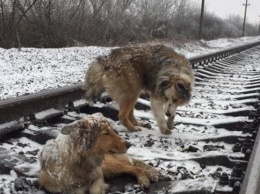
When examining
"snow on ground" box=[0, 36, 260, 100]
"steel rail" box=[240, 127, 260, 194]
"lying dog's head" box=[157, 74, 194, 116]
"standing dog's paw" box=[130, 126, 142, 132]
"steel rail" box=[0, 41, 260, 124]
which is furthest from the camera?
"snow on ground" box=[0, 36, 260, 100]

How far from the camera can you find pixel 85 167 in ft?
11.6

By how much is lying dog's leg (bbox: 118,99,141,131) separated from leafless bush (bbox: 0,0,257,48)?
11370 mm

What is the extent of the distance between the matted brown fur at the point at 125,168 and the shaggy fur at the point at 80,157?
24 centimetres

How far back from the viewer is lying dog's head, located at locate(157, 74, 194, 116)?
5562 millimetres

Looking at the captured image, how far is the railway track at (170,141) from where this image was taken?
11.2 feet

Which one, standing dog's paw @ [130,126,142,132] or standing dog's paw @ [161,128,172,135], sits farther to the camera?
standing dog's paw @ [130,126,142,132]

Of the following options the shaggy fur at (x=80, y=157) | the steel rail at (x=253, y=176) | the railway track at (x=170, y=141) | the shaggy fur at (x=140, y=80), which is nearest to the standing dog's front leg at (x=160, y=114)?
the shaggy fur at (x=140, y=80)

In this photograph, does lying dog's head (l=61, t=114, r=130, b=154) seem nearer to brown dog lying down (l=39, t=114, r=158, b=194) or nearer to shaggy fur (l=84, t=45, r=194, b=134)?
brown dog lying down (l=39, t=114, r=158, b=194)

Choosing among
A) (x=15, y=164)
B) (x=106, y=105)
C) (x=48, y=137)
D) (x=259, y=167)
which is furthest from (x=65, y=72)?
(x=259, y=167)

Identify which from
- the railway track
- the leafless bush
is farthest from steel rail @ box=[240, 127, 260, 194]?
the leafless bush

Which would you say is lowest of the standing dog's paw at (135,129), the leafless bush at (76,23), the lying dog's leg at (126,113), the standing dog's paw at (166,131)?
the standing dog's paw at (135,129)

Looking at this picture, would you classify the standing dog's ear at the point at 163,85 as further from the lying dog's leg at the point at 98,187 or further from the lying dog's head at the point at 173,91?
the lying dog's leg at the point at 98,187

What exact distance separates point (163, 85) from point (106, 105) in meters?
1.06

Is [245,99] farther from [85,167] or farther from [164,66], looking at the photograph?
[85,167]
